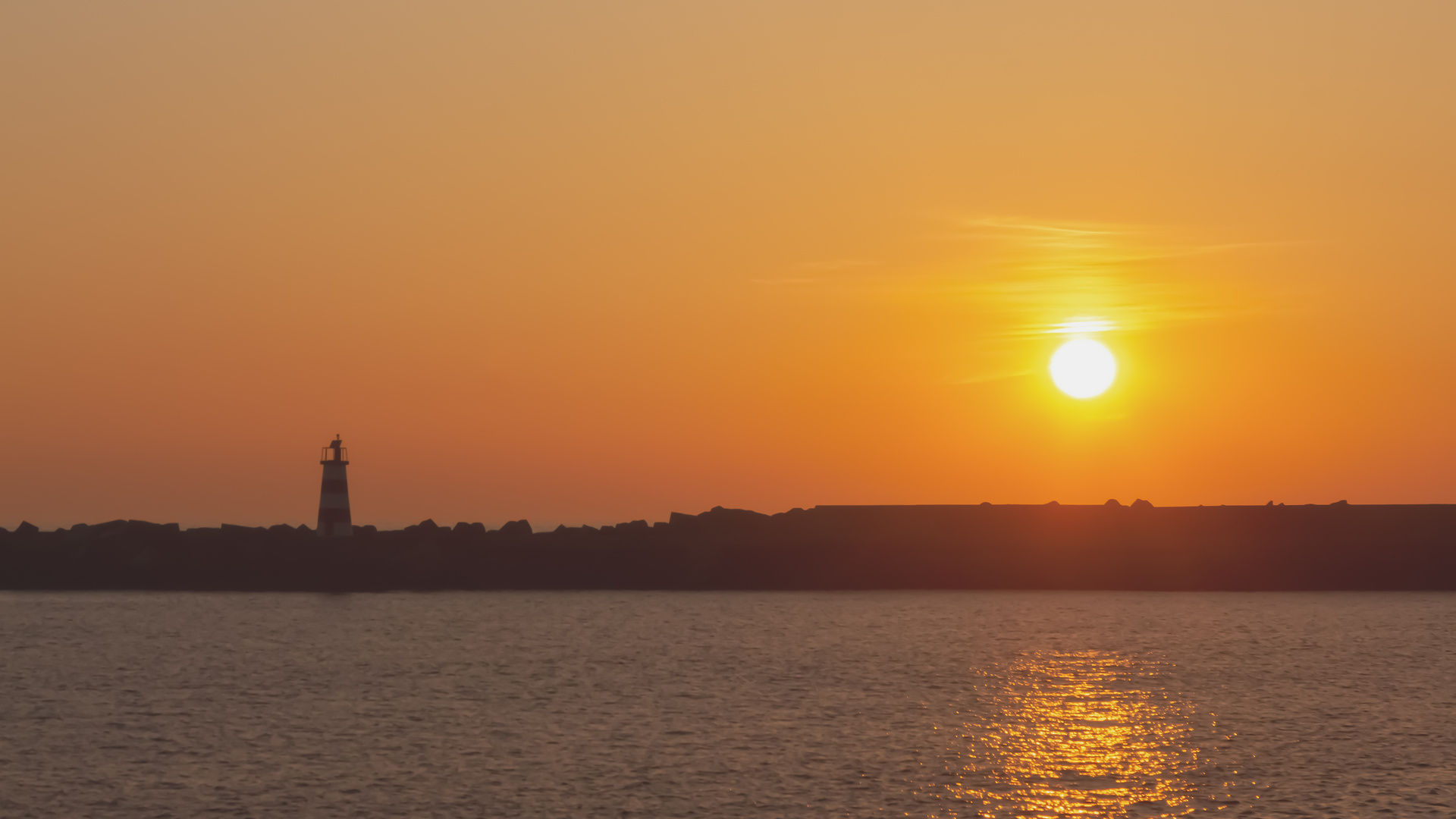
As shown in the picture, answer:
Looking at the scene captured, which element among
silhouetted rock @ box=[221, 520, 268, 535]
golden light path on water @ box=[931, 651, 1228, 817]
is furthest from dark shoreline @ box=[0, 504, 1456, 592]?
golden light path on water @ box=[931, 651, 1228, 817]

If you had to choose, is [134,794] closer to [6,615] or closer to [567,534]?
[6,615]

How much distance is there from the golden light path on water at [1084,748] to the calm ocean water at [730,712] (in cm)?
9

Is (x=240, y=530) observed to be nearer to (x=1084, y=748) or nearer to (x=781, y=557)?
(x=781, y=557)

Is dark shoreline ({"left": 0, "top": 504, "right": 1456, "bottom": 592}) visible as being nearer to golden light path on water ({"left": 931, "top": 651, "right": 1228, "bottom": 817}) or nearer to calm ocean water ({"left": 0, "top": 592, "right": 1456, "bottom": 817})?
calm ocean water ({"left": 0, "top": 592, "right": 1456, "bottom": 817})

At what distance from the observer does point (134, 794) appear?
21.3 metres

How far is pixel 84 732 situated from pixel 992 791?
16180mm

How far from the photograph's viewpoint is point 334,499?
195ft

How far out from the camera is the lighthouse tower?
59.2m

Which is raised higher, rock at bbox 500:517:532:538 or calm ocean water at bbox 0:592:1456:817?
rock at bbox 500:517:532:538

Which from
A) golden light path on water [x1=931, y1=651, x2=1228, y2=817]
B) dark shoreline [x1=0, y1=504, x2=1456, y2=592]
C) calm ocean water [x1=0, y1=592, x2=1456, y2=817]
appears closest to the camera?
golden light path on water [x1=931, y1=651, x2=1228, y2=817]

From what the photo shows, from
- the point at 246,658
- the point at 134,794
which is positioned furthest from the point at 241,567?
the point at 134,794

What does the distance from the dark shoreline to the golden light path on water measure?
2201 cm

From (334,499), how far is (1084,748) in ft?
133

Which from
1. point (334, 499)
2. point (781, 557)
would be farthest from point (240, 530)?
point (781, 557)
